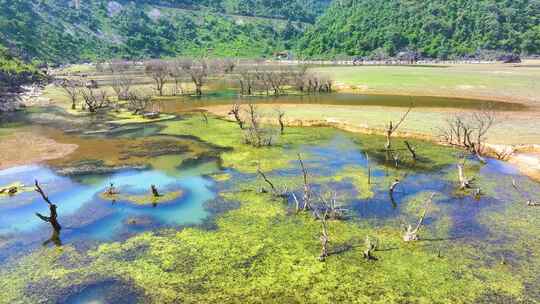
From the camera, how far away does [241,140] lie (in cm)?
4753

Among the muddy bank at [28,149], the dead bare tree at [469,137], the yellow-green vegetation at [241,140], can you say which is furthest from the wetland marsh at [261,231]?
the muddy bank at [28,149]

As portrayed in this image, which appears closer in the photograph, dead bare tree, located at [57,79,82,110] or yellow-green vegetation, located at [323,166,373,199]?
yellow-green vegetation, located at [323,166,373,199]

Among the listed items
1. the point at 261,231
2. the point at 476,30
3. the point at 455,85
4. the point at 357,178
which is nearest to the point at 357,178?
the point at 357,178

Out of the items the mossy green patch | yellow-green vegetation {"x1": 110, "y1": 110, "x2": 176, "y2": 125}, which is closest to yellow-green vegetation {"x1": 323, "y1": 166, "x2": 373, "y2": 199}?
the mossy green patch

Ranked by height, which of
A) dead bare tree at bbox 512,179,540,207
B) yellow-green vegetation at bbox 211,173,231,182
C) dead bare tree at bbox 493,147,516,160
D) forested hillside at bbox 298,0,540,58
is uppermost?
forested hillside at bbox 298,0,540,58

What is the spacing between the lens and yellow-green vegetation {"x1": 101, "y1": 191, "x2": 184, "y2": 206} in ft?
99.5

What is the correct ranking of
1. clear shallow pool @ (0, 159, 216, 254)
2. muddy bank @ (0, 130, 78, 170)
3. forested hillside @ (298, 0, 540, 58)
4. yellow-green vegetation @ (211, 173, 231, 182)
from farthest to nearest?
forested hillside @ (298, 0, 540, 58) → muddy bank @ (0, 130, 78, 170) → yellow-green vegetation @ (211, 173, 231, 182) → clear shallow pool @ (0, 159, 216, 254)

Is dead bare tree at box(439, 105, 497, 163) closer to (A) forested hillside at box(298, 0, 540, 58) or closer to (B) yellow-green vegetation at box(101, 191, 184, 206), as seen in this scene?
(B) yellow-green vegetation at box(101, 191, 184, 206)

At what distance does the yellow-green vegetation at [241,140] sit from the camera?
38.9m

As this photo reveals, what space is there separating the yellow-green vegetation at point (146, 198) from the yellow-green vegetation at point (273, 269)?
5.48m

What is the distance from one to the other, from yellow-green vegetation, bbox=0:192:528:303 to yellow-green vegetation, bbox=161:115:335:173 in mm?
13265

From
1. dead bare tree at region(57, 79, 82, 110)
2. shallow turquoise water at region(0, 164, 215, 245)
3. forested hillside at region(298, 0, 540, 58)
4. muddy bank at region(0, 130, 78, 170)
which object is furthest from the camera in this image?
forested hillside at region(298, 0, 540, 58)

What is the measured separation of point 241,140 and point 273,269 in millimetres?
27809

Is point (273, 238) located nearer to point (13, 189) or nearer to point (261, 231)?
point (261, 231)
